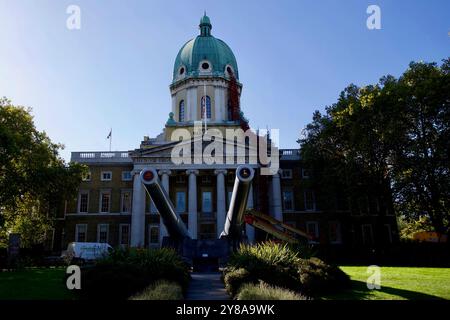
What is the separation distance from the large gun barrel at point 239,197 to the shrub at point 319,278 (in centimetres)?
300

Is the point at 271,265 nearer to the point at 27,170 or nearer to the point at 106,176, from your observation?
the point at 27,170

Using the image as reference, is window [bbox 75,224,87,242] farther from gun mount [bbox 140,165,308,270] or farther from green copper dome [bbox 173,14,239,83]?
gun mount [bbox 140,165,308,270]

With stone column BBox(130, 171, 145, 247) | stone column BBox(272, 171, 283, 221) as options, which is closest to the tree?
stone column BBox(130, 171, 145, 247)

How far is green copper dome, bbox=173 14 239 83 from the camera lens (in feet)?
169

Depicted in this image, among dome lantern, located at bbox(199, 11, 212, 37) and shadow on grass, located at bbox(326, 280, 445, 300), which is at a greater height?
dome lantern, located at bbox(199, 11, 212, 37)

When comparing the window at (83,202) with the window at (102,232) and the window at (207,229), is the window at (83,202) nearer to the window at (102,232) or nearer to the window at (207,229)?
the window at (102,232)

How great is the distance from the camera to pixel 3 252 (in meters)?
26.2

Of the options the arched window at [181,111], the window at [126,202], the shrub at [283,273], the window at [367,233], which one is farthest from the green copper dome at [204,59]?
the shrub at [283,273]

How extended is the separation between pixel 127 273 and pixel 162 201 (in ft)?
9.84

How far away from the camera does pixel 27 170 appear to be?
30.9 meters

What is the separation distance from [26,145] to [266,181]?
25613mm

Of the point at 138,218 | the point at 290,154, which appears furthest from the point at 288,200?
the point at 138,218

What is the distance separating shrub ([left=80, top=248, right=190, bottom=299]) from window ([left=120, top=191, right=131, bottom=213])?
33.9 meters
